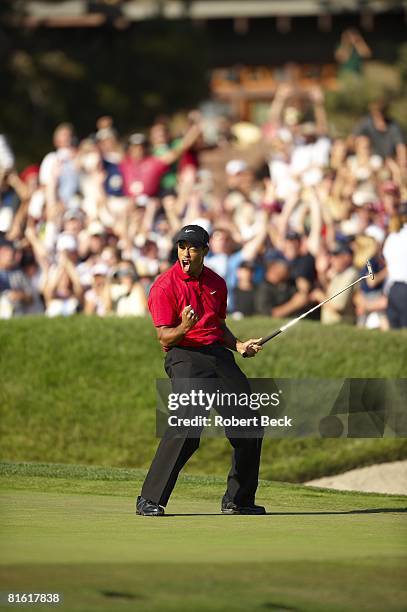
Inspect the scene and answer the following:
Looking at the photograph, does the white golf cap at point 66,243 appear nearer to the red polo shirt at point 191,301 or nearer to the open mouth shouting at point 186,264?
the red polo shirt at point 191,301

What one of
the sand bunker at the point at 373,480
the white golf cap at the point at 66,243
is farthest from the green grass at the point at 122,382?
the white golf cap at the point at 66,243

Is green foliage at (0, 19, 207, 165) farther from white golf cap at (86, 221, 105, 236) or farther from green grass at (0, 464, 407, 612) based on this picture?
green grass at (0, 464, 407, 612)

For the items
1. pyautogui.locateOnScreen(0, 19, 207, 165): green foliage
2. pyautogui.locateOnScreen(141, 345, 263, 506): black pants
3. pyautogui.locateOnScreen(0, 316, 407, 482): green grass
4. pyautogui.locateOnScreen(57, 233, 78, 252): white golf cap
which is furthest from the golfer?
pyautogui.locateOnScreen(0, 19, 207, 165): green foliage

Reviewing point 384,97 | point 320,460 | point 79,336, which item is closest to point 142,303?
point 79,336

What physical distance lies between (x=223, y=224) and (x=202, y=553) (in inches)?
415

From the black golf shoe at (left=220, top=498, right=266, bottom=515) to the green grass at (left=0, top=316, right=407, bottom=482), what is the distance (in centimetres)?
451

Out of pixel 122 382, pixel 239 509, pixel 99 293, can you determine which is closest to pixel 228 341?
pixel 239 509

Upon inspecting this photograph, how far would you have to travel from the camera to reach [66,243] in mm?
17938

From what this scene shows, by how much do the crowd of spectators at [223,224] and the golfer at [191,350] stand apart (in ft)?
19.7

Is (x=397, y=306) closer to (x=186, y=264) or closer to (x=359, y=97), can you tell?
(x=186, y=264)

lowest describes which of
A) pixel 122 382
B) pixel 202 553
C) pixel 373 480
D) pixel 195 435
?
pixel 202 553

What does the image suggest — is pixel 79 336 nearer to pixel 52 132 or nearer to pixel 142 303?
pixel 142 303

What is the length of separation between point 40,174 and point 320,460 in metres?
7.92

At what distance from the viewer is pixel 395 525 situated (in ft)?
28.6
